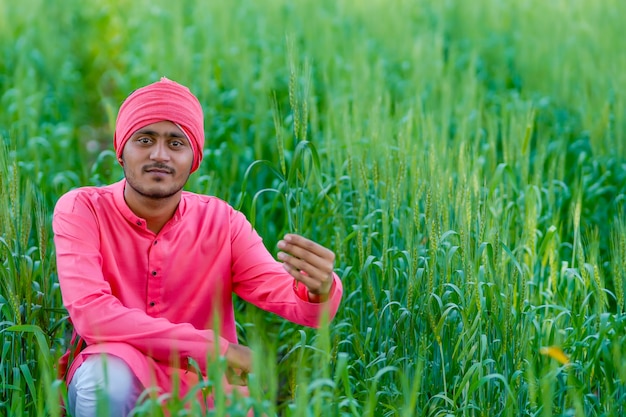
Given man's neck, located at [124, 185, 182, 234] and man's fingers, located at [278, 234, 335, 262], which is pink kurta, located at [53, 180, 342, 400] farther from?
man's fingers, located at [278, 234, 335, 262]

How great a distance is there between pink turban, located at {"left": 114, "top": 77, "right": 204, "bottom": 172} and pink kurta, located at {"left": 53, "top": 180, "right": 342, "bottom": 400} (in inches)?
8.7

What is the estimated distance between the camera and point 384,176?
3.90 m

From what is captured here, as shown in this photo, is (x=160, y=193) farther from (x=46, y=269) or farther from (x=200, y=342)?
(x=46, y=269)

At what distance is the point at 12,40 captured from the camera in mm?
7652

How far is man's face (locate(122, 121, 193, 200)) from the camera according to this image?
3057 millimetres

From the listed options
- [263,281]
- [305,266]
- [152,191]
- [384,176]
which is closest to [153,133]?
[152,191]

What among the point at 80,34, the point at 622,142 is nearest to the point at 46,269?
the point at 622,142

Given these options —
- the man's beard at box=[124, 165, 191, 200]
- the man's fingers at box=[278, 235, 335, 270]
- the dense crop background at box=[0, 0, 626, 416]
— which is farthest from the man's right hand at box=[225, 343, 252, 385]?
the man's beard at box=[124, 165, 191, 200]

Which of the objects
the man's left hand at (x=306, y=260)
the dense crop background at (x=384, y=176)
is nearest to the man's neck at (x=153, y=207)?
the dense crop background at (x=384, y=176)

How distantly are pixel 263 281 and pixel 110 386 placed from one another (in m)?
0.66

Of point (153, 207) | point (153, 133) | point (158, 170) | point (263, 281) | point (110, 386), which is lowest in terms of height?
point (110, 386)

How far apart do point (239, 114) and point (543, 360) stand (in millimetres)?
2841

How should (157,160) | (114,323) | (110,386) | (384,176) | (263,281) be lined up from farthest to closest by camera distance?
(384,176) → (263,281) → (157,160) → (114,323) → (110,386)

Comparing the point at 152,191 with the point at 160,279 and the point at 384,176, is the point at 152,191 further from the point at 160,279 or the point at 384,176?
the point at 384,176
